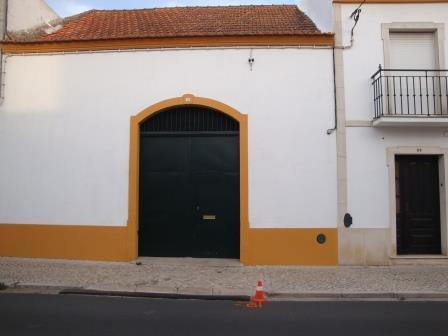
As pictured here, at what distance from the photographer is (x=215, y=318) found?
20.0 feet

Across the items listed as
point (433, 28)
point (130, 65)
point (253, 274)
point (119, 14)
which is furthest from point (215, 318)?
point (119, 14)

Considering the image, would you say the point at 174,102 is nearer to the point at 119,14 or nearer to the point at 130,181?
the point at 130,181

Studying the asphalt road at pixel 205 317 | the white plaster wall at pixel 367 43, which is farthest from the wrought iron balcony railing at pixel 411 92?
the asphalt road at pixel 205 317

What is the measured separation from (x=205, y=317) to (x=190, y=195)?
4.64 m

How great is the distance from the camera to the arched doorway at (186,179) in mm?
10398

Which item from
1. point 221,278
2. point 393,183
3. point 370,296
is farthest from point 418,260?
point 221,278

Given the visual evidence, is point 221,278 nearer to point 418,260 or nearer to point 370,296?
point 370,296

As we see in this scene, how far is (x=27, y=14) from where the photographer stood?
1189 cm

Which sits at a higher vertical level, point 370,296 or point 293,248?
point 293,248

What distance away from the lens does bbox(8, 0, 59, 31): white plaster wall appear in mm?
11336

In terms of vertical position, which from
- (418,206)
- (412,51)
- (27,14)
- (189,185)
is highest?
(27,14)

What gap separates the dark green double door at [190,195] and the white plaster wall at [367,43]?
9.66ft

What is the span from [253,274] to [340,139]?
369cm

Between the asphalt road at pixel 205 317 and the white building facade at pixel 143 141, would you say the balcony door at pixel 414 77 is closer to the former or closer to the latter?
the white building facade at pixel 143 141
